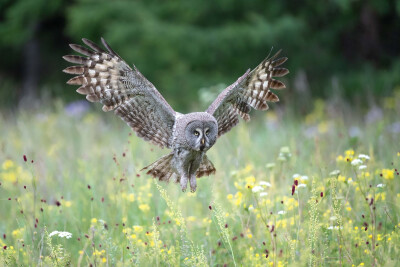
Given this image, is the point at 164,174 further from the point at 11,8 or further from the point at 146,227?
the point at 11,8

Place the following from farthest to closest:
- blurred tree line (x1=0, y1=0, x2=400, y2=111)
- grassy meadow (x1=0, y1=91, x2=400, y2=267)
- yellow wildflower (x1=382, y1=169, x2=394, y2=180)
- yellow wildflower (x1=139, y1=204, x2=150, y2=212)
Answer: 1. blurred tree line (x1=0, y1=0, x2=400, y2=111)
2. yellow wildflower (x1=139, y1=204, x2=150, y2=212)
3. yellow wildflower (x1=382, y1=169, x2=394, y2=180)
4. grassy meadow (x1=0, y1=91, x2=400, y2=267)

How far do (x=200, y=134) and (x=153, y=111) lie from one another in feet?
2.01

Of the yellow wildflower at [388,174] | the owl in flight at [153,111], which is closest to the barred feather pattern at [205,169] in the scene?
the owl in flight at [153,111]

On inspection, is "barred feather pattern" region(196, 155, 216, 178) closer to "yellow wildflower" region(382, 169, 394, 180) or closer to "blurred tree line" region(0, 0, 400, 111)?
"yellow wildflower" region(382, 169, 394, 180)

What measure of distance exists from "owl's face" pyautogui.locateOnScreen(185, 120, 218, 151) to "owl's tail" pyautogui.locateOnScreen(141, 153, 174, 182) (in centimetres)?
41

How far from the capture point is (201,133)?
14.5ft

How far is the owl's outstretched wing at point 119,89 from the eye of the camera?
4.66 m

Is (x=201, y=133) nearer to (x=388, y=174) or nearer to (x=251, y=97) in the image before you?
(x=251, y=97)

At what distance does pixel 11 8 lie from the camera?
14977mm

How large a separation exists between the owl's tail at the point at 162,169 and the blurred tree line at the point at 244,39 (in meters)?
7.33

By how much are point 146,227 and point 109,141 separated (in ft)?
11.3

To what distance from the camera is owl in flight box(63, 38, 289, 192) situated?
4500 millimetres

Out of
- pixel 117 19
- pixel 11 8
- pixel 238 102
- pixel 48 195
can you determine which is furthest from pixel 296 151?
pixel 11 8

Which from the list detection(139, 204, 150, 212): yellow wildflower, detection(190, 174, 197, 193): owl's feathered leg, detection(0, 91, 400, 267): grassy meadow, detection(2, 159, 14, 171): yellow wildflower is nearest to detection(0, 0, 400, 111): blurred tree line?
detection(0, 91, 400, 267): grassy meadow
